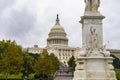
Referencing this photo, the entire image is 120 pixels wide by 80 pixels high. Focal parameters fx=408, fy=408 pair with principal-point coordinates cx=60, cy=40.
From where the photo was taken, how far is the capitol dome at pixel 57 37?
182m

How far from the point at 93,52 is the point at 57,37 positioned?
148m

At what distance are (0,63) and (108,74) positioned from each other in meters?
35.2

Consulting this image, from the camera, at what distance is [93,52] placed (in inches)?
1292

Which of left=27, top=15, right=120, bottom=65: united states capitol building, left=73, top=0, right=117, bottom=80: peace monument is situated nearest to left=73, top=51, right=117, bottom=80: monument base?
left=73, top=0, right=117, bottom=80: peace monument

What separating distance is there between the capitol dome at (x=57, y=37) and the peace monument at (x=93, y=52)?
482 ft

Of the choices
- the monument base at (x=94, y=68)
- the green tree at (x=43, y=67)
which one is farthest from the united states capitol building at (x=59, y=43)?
the monument base at (x=94, y=68)

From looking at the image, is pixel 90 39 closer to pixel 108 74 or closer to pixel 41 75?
pixel 108 74

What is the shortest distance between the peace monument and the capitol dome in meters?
147

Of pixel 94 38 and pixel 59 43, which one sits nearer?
pixel 94 38

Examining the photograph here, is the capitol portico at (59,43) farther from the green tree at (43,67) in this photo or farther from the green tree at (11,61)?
the green tree at (11,61)

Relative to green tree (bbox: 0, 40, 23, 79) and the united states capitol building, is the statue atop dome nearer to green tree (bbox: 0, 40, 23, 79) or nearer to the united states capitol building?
green tree (bbox: 0, 40, 23, 79)

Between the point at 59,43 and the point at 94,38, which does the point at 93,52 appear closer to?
the point at 94,38

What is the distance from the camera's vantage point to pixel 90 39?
3306cm

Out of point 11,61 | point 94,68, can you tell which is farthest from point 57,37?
point 94,68
